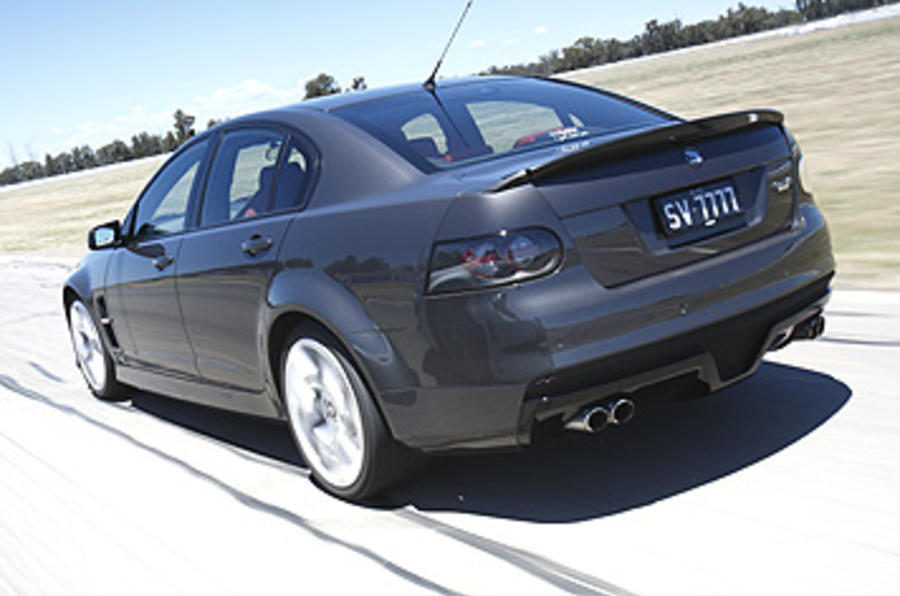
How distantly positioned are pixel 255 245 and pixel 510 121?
1.19 m

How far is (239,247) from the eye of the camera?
4.48 meters

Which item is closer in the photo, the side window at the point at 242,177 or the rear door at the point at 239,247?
the rear door at the point at 239,247

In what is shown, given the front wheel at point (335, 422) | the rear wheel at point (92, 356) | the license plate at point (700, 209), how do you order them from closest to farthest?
the license plate at point (700, 209)
the front wheel at point (335, 422)
the rear wheel at point (92, 356)

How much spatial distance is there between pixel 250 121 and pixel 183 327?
102 cm

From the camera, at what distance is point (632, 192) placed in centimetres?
349

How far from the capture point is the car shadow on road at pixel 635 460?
3.87 m

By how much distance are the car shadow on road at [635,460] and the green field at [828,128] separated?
8.41 ft

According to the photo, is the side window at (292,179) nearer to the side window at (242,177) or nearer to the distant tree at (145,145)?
the side window at (242,177)

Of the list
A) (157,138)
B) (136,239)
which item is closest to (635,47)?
(157,138)

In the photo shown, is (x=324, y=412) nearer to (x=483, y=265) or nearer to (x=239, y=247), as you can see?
(x=239, y=247)

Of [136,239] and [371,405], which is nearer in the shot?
[371,405]

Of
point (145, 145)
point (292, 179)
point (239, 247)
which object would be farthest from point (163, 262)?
point (145, 145)

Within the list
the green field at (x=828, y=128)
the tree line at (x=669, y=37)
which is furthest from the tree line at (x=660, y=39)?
the green field at (x=828, y=128)

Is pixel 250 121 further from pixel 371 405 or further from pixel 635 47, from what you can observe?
pixel 635 47
